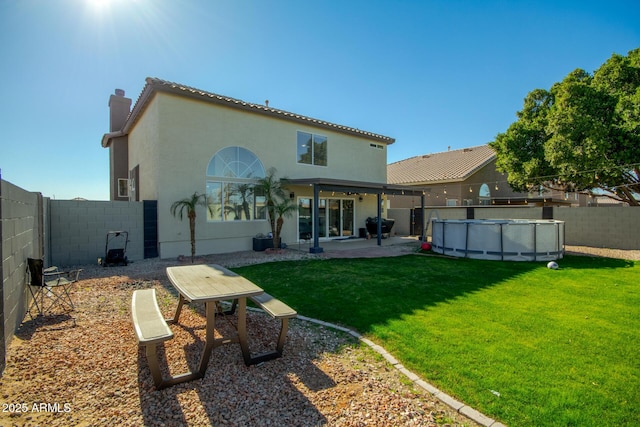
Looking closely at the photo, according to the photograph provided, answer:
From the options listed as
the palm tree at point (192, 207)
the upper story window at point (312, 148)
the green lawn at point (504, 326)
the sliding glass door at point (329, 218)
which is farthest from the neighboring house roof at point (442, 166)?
the palm tree at point (192, 207)

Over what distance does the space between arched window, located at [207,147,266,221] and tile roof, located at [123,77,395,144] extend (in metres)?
1.72

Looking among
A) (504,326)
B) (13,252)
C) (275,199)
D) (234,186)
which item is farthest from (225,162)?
(504,326)

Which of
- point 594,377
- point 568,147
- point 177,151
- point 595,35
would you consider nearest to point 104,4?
point 177,151

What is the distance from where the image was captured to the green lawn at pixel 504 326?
108 inches

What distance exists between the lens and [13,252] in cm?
393

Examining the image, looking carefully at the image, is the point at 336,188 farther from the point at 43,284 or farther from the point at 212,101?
the point at 43,284

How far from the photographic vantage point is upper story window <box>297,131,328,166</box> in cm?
1391

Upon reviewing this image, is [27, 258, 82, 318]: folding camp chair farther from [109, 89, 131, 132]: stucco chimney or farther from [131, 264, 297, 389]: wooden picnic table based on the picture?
[109, 89, 131, 132]: stucco chimney

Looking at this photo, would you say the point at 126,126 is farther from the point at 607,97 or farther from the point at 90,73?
the point at 607,97

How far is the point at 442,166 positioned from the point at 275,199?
16037 millimetres

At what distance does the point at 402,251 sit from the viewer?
12172mm

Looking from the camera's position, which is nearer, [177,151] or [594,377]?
[594,377]

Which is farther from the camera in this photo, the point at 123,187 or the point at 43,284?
the point at 123,187

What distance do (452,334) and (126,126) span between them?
1543 centimetres
